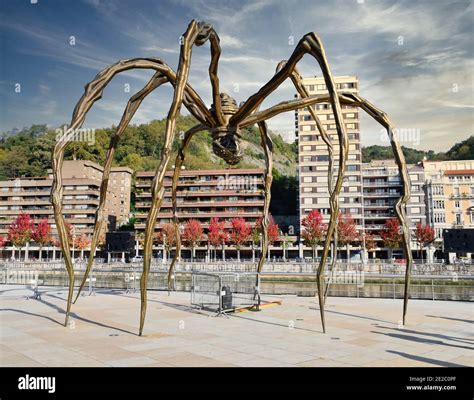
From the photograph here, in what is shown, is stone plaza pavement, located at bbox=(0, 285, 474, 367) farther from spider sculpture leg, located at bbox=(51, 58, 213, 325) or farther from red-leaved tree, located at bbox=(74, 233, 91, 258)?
red-leaved tree, located at bbox=(74, 233, 91, 258)

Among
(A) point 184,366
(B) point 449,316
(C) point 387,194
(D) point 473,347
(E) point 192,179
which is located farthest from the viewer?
(E) point 192,179

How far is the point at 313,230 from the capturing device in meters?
65.2

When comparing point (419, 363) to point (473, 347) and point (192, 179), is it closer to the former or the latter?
point (473, 347)

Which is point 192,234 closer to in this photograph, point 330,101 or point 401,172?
point 401,172

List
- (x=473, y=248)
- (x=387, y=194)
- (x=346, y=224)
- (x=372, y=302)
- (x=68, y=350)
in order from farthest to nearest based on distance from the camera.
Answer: (x=387, y=194) < (x=346, y=224) < (x=473, y=248) < (x=372, y=302) < (x=68, y=350)

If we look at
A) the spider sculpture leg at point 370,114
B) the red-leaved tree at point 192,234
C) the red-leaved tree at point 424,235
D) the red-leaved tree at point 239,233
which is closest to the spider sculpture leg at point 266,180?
the spider sculpture leg at point 370,114

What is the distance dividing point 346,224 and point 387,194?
20.1m

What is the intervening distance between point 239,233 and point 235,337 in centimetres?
6304

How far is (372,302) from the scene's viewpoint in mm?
16312

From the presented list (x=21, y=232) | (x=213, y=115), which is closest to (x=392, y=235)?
(x=213, y=115)

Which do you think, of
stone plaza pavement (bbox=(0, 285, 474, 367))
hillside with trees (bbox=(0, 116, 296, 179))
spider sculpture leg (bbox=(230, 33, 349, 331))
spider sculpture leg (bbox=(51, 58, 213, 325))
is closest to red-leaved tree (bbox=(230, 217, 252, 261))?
hillside with trees (bbox=(0, 116, 296, 179))

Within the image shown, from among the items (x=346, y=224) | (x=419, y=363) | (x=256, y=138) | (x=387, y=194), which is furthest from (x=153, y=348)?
(x=256, y=138)

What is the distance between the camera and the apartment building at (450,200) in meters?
72.6

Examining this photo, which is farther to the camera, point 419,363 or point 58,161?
point 58,161
